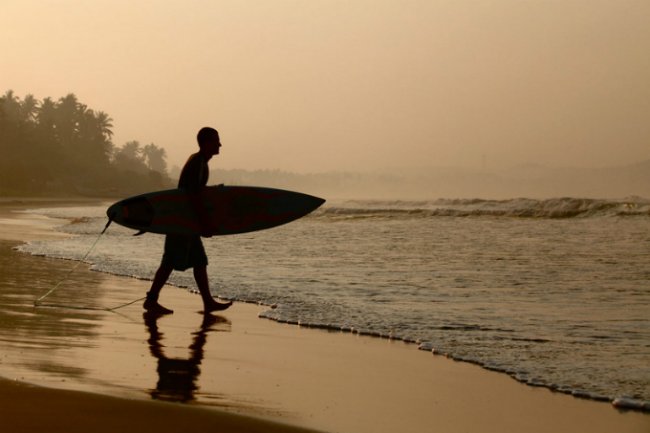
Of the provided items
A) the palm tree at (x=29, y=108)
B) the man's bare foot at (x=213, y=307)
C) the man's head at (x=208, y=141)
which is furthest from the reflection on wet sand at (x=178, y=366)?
the palm tree at (x=29, y=108)

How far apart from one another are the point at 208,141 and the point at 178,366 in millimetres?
3067

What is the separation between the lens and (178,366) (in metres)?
5.36

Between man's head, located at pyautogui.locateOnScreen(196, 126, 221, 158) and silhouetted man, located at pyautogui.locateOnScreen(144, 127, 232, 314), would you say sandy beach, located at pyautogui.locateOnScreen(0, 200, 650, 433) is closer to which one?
silhouetted man, located at pyautogui.locateOnScreen(144, 127, 232, 314)

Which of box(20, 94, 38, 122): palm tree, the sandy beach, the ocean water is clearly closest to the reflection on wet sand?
the sandy beach

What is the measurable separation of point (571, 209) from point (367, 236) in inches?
544

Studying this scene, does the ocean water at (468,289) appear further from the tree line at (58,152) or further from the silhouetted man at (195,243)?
the tree line at (58,152)

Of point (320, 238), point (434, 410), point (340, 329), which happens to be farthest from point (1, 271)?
point (320, 238)

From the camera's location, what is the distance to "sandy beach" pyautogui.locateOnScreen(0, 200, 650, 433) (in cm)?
409

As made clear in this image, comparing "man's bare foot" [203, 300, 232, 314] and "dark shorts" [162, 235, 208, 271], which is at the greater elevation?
"dark shorts" [162, 235, 208, 271]

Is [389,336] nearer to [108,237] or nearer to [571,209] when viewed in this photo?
[108,237]

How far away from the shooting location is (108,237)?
61.5ft

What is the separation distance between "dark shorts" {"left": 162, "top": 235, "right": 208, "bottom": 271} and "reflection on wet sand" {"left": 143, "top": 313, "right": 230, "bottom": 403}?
69cm

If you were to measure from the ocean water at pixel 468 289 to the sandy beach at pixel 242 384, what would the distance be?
1.35ft

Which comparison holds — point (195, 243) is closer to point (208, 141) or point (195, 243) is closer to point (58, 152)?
point (208, 141)
